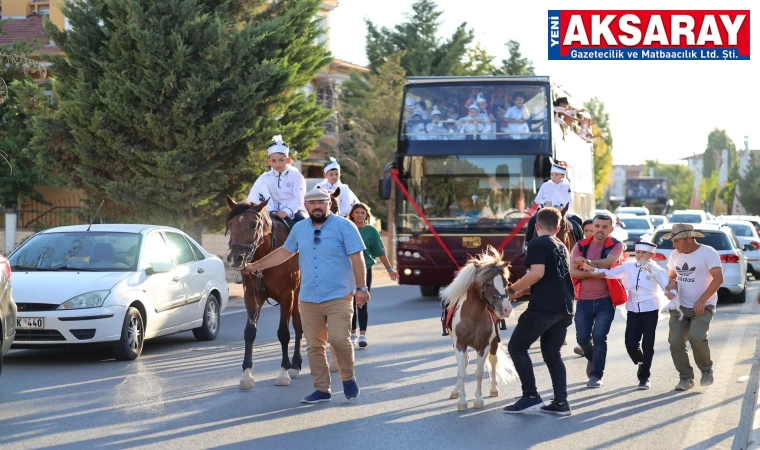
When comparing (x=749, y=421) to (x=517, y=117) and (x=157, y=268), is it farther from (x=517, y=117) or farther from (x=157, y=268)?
(x=517, y=117)

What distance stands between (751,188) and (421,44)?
4827 centimetres

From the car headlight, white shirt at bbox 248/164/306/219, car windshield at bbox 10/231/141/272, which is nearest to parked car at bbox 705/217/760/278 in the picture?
white shirt at bbox 248/164/306/219

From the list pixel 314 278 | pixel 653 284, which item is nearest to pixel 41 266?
pixel 314 278

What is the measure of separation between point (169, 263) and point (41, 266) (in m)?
1.45

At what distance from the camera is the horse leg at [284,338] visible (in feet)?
35.1

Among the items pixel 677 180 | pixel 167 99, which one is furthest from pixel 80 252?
pixel 677 180

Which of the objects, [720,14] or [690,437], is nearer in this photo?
[690,437]

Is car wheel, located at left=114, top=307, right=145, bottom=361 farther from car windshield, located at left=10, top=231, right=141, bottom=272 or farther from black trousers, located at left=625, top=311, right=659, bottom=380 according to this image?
black trousers, located at left=625, top=311, right=659, bottom=380

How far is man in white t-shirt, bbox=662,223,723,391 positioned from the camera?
1061 centimetres

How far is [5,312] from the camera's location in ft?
32.5

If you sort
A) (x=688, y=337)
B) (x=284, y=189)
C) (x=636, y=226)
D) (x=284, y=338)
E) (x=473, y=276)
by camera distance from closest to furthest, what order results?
1. (x=473, y=276)
2. (x=688, y=337)
3. (x=284, y=338)
4. (x=284, y=189)
5. (x=636, y=226)

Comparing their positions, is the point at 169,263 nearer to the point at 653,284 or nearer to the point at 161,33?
the point at 653,284

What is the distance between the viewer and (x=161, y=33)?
73.7 ft

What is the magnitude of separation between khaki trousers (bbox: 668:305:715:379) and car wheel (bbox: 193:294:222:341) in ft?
20.6
